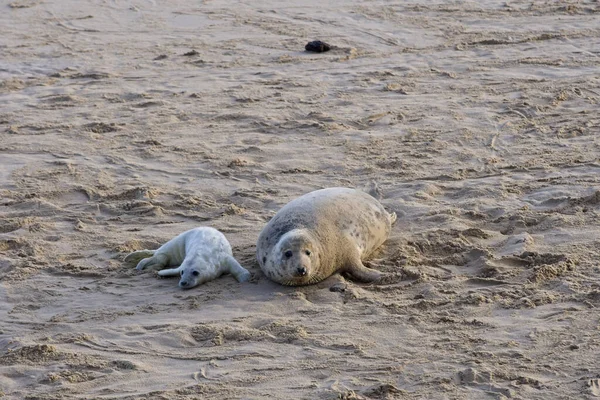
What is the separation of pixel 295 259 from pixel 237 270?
386mm

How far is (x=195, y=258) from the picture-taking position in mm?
5215

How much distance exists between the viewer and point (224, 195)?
6598 millimetres

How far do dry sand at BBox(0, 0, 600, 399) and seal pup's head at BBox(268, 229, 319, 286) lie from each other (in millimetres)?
101

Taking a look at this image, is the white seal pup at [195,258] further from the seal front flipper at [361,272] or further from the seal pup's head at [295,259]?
the seal front flipper at [361,272]

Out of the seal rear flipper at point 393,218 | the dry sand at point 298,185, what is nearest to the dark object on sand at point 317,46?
the dry sand at point 298,185

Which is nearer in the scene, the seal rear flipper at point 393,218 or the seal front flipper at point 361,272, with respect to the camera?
the seal front flipper at point 361,272

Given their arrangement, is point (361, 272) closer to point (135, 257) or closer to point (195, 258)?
point (195, 258)

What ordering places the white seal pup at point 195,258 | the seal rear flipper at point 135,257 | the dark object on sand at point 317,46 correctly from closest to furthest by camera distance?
the white seal pup at point 195,258 → the seal rear flipper at point 135,257 → the dark object on sand at point 317,46

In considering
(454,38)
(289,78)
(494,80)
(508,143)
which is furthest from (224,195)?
(454,38)

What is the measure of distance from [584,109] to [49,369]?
17.7ft

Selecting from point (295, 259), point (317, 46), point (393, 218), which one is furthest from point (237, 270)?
point (317, 46)

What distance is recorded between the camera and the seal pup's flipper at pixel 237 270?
17.2 feet

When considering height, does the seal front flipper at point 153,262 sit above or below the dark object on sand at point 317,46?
below

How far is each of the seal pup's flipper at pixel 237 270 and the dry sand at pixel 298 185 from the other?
1.9 inches
